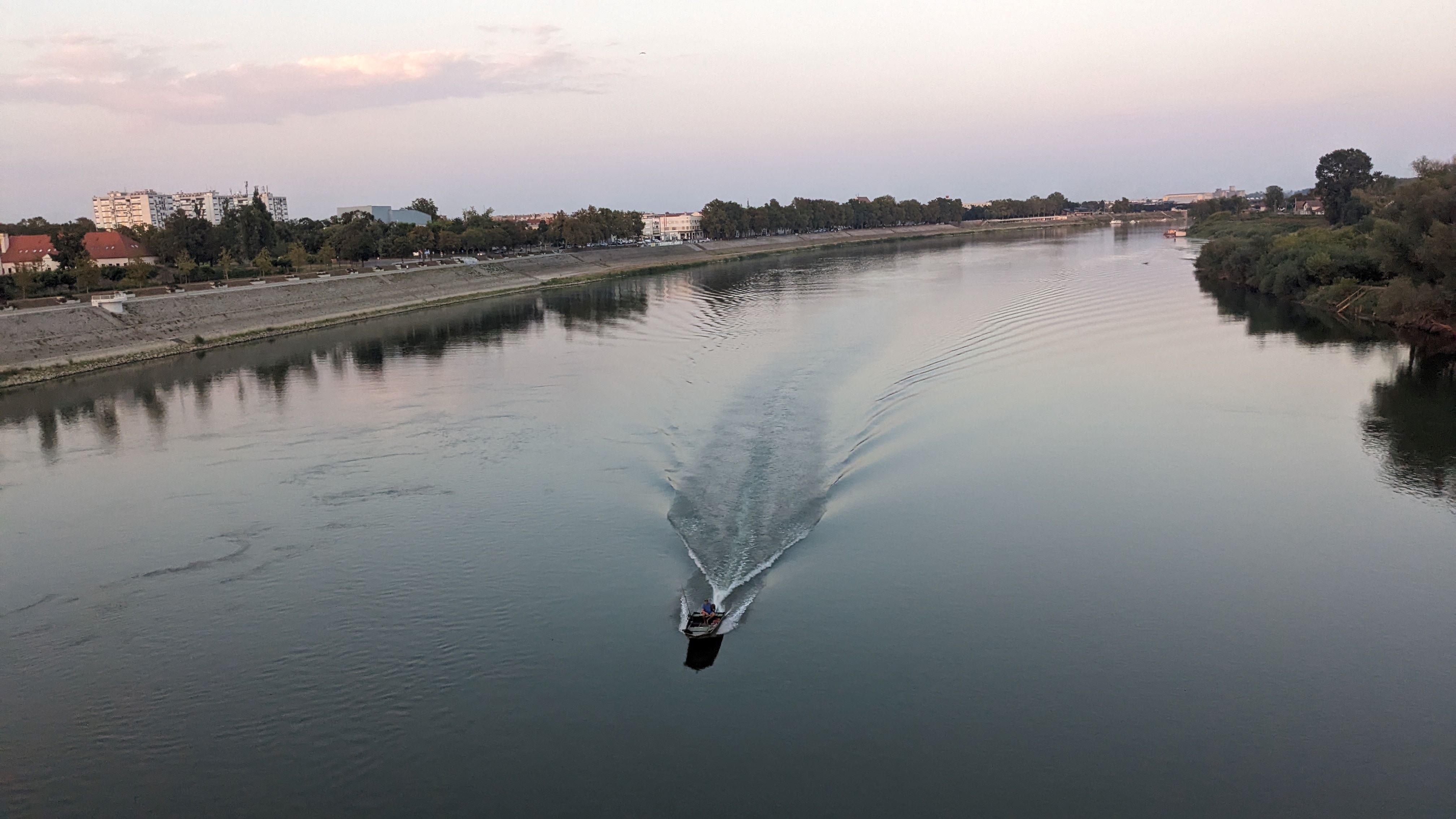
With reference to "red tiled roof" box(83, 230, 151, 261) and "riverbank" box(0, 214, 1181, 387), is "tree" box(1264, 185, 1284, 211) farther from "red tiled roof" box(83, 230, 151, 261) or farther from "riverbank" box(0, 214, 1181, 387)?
"red tiled roof" box(83, 230, 151, 261)

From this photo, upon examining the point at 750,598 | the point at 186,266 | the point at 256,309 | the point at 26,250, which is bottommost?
the point at 750,598

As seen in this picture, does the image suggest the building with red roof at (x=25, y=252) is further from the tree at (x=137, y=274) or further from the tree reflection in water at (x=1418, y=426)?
the tree reflection in water at (x=1418, y=426)

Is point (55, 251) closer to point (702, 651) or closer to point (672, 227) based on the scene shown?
point (702, 651)

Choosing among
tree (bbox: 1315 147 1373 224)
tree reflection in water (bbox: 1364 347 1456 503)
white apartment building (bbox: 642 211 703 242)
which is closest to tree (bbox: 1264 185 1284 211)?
tree (bbox: 1315 147 1373 224)

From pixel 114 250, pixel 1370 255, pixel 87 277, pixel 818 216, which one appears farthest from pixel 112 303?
pixel 818 216

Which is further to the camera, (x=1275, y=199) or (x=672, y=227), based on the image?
(x=672, y=227)

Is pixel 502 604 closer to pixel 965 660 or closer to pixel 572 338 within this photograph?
pixel 965 660
